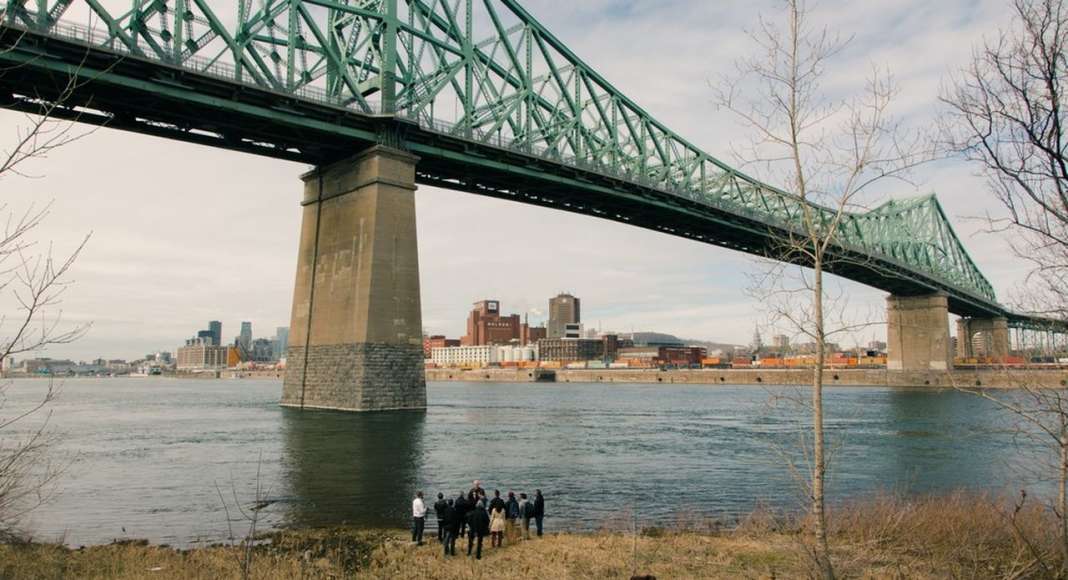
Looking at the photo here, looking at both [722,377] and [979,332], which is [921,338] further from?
[979,332]

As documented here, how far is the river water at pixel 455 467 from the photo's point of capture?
63.7ft

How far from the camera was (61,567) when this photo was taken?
498 inches

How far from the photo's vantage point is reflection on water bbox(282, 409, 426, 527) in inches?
777

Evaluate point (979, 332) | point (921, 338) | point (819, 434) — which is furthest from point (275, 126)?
point (979, 332)

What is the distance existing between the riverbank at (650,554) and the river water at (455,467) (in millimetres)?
1848

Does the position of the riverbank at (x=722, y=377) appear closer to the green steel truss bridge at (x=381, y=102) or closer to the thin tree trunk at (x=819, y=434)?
the green steel truss bridge at (x=381, y=102)

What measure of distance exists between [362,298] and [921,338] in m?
93.5

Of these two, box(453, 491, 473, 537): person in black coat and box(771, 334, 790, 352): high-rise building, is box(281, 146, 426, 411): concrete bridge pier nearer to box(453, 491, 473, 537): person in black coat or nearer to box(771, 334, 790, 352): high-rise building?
box(453, 491, 473, 537): person in black coat

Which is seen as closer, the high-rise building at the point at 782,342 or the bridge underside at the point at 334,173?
the high-rise building at the point at 782,342

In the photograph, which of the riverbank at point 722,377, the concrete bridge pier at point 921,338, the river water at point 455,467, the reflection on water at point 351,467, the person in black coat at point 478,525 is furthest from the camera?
the concrete bridge pier at point 921,338

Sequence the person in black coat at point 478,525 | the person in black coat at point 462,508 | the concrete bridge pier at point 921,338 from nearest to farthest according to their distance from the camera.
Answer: the person in black coat at point 478,525 < the person in black coat at point 462,508 < the concrete bridge pier at point 921,338

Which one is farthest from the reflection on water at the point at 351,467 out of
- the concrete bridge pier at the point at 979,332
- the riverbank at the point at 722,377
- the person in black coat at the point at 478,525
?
A: the concrete bridge pier at the point at 979,332

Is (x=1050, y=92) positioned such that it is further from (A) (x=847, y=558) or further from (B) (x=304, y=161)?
(B) (x=304, y=161)

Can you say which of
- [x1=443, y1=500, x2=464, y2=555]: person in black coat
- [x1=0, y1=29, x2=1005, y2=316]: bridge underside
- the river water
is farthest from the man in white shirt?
[x1=0, y1=29, x2=1005, y2=316]: bridge underside
